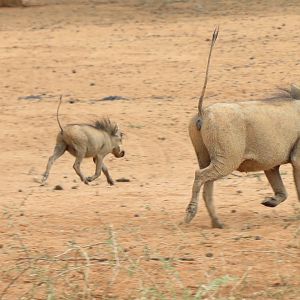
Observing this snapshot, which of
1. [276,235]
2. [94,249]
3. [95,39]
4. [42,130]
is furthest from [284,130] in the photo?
[95,39]

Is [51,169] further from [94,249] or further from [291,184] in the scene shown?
[94,249]

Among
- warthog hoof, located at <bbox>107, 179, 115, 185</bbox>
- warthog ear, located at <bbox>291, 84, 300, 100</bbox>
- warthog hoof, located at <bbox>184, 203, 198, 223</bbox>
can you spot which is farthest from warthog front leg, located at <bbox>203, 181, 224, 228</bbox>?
warthog hoof, located at <bbox>107, 179, 115, 185</bbox>

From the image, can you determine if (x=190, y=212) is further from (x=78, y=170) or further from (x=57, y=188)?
(x=78, y=170)

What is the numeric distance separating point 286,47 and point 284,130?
33.0 feet

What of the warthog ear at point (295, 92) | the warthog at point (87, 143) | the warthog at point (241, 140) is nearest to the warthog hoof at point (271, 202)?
the warthog at point (241, 140)

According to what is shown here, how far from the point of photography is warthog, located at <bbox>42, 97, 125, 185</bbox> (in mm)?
13305

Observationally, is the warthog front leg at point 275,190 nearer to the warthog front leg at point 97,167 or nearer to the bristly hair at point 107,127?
the warthog front leg at point 97,167

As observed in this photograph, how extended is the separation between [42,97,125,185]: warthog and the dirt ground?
0.22 meters

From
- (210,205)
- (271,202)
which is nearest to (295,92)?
(271,202)

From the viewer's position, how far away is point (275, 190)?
30.9ft

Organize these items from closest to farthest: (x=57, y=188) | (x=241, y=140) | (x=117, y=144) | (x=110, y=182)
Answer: (x=241, y=140) < (x=57, y=188) < (x=110, y=182) < (x=117, y=144)

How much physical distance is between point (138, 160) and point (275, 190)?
4818 millimetres

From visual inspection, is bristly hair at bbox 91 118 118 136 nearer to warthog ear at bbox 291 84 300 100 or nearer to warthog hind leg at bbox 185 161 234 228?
warthog ear at bbox 291 84 300 100

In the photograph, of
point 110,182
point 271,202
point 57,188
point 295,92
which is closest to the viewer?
point 271,202
